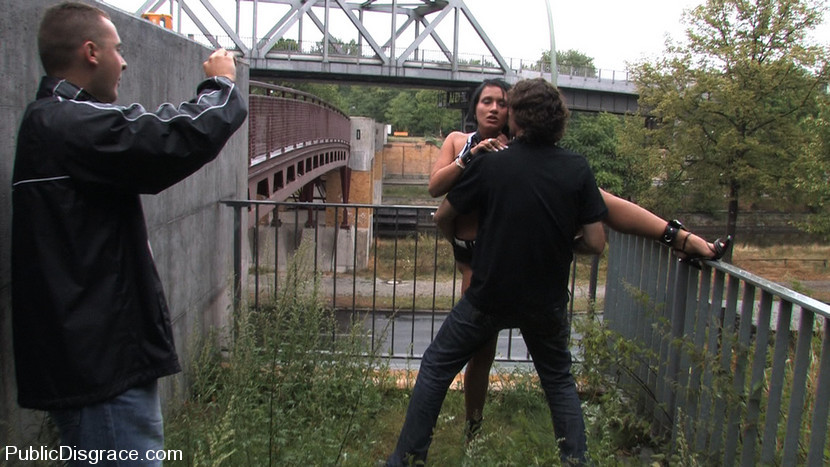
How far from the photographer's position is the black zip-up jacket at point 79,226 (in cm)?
186

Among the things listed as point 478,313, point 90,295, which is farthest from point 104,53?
point 478,313

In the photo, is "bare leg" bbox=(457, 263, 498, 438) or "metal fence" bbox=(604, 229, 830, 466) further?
"bare leg" bbox=(457, 263, 498, 438)

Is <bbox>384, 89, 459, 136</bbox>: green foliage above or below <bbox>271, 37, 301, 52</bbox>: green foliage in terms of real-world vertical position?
below

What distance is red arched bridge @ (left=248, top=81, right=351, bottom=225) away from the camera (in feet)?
45.8

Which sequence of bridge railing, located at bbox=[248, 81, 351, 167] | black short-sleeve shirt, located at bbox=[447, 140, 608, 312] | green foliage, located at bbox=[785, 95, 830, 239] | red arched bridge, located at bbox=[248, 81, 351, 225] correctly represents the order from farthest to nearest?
1. green foliage, located at bbox=[785, 95, 830, 239]
2. red arched bridge, located at bbox=[248, 81, 351, 225]
3. bridge railing, located at bbox=[248, 81, 351, 167]
4. black short-sleeve shirt, located at bbox=[447, 140, 608, 312]

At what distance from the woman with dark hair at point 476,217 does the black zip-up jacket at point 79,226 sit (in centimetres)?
148

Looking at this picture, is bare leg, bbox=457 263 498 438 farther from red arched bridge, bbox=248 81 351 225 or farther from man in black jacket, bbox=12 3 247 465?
red arched bridge, bbox=248 81 351 225

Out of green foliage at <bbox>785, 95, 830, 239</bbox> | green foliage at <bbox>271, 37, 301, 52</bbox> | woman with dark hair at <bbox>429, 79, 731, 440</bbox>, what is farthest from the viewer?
green foliage at <bbox>271, 37, 301, 52</bbox>

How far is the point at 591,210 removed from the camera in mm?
2967

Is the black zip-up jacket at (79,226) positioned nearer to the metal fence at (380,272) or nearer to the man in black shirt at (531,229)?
the man in black shirt at (531,229)

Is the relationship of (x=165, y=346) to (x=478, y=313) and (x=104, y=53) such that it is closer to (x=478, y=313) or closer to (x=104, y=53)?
(x=104, y=53)

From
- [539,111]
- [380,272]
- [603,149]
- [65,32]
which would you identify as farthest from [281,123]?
[603,149]

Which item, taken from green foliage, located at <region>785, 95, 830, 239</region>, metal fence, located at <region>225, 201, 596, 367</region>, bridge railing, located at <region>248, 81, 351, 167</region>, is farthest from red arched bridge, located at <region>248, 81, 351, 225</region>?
green foliage, located at <region>785, 95, 830, 239</region>

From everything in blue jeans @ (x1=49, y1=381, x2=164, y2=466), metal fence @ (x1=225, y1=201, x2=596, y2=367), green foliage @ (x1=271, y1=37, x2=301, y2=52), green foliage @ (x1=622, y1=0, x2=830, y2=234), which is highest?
green foliage @ (x1=271, y1=37, x2=301, y2=52)
